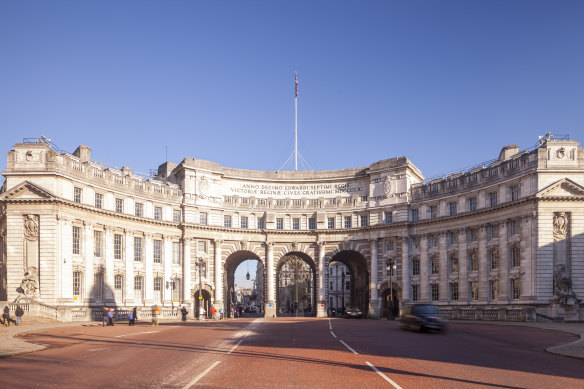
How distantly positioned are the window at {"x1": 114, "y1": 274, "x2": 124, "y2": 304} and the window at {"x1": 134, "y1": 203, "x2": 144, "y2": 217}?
7.31 m

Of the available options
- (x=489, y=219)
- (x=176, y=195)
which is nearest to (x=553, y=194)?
(x=489, y=219)

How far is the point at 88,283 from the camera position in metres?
54.4

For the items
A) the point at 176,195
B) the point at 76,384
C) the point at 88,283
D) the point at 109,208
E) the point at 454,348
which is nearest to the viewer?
the point at 76,384

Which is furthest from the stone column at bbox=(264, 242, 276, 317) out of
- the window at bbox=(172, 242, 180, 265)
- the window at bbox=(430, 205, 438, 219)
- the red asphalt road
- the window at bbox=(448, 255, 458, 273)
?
the red asphalt road

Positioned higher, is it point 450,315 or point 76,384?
point 76,384

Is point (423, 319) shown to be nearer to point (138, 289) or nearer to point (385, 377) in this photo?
point (385, 377)

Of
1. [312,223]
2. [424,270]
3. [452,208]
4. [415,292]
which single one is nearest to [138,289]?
[312,223]

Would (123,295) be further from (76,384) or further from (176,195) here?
(76,384)

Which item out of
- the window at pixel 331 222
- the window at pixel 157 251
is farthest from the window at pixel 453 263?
the window at pixel 157 251

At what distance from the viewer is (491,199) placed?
57.2 meters

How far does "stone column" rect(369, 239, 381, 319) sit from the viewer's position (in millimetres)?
67431

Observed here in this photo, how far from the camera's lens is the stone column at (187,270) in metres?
65.2

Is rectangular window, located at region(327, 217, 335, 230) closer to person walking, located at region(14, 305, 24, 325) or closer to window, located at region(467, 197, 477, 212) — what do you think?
window, located at region(467, 197, 477, 212)

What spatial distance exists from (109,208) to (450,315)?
3753 cm
